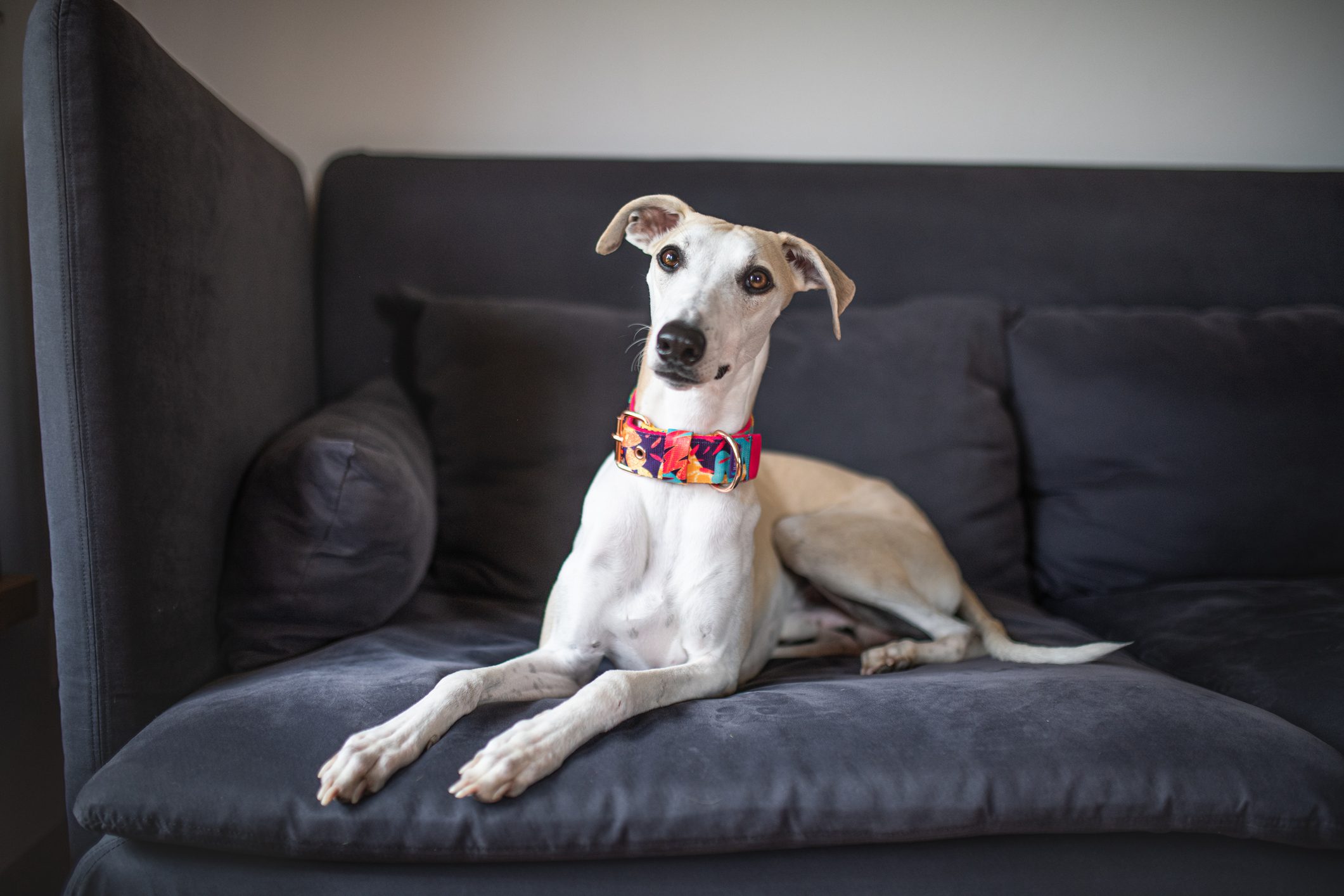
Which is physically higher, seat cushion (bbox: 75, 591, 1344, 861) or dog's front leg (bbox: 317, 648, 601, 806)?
dog's front leg (bbox: 317, 648, 601, 806)

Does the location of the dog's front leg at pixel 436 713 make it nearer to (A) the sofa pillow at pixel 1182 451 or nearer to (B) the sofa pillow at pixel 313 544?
(B) the sofa pillow at pixel 313 544

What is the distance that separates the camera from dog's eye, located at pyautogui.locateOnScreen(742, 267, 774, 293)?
1.46 m

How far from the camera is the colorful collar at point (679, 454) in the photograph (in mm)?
1479

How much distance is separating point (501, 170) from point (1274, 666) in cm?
223

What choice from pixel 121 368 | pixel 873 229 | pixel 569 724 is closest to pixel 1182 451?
pixel 873 229

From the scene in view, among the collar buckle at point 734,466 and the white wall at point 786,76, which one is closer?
the collar buckle at point 734,466

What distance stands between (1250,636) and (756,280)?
53.0 inches

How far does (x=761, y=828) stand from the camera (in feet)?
3.81

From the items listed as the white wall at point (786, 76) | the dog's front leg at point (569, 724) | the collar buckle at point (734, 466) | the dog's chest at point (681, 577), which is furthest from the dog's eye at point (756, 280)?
the white wall at point (786, 76)

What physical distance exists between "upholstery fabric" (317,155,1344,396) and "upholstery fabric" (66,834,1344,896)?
150 cm

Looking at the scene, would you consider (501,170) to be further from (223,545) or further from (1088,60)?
(1088,60)

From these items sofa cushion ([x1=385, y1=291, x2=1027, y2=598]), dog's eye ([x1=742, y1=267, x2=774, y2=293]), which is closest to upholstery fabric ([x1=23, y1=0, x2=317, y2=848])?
sofa cushion ([x1=385, y1=291, x2=1027, y2=598])

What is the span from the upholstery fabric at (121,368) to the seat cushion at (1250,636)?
6.42 ft

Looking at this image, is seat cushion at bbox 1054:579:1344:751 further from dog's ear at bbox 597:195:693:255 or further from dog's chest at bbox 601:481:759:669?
dog's ear at bbox 597:195:693:255
